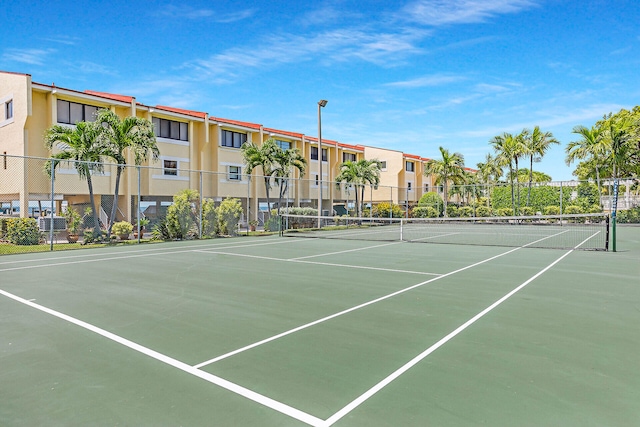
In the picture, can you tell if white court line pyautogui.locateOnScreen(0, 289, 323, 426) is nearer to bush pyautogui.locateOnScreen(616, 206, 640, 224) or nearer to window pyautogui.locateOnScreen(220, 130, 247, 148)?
window pyautogui.locateOnScreen(220, 130, 247, 148)

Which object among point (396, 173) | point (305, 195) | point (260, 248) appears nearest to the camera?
point (260, 248)

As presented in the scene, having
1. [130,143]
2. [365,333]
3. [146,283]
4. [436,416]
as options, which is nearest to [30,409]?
[436,416]

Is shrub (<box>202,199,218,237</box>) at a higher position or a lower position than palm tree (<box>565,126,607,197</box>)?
lower

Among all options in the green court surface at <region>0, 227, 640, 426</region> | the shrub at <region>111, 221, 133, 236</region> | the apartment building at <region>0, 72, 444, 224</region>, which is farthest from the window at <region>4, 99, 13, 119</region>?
Result: the green court surface at <region>0, 227, 640, 426</region>

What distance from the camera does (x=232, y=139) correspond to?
113ft

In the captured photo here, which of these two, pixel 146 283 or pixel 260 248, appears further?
pixel 260 248

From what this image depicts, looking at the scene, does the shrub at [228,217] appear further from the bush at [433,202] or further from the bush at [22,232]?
the bush at [433,202]

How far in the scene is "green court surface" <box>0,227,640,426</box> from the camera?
10.9 feet

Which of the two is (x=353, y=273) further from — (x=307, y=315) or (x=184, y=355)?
(x=184, y=355)

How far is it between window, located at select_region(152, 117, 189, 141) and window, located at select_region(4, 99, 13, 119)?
7.70 m

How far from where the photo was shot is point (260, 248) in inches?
648

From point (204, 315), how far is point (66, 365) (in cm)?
210

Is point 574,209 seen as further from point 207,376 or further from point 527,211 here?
point 207,376

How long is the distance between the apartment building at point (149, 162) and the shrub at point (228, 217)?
2.93ft
